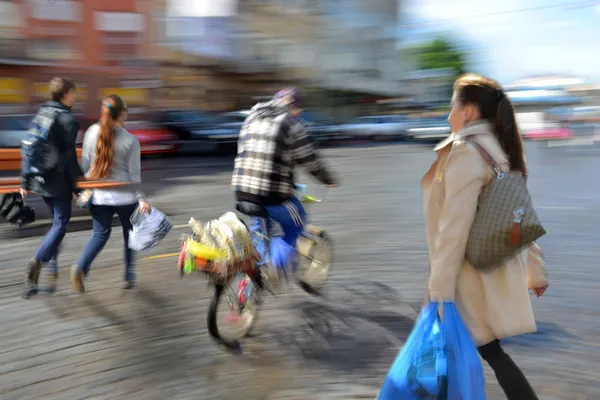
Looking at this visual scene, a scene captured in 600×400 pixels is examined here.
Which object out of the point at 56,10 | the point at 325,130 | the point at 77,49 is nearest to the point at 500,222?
the point at 56,10

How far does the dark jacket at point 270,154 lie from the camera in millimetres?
4832

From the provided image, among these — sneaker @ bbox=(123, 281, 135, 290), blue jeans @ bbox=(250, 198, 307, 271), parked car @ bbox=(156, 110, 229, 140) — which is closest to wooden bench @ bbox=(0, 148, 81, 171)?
sneaker @ bbox=(123, 281, 135, 290)

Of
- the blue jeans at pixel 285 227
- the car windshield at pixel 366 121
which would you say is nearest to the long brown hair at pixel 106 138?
the blue jeans at pixel 285 227

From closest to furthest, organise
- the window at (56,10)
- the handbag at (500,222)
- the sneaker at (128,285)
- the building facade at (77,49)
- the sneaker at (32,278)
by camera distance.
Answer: the handbag at (500,222), the sneaker at (32,278), the sneaker at (128,285), the building facade at (77,49), the window at (56,10)

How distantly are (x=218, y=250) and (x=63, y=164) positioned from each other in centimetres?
182

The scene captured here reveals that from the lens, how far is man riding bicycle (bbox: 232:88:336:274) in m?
4.84

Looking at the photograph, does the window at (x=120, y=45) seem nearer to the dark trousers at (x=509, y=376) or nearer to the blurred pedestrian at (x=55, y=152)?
the blurred pedestrian at (x=55, y=152)

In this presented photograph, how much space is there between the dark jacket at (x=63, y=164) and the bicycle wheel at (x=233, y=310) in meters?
1.67

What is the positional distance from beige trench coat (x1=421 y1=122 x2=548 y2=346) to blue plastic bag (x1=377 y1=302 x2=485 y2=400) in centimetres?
10

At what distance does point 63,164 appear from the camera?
5.42m

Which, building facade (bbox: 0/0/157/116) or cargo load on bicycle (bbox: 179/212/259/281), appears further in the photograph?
building facade (bbox: 0/0/157/116)

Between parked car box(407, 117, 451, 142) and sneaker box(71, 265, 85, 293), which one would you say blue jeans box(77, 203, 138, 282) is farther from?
parked car box(407, 117, 451, 142)

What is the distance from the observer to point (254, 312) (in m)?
4.80

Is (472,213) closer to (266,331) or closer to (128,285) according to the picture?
(266,331)
